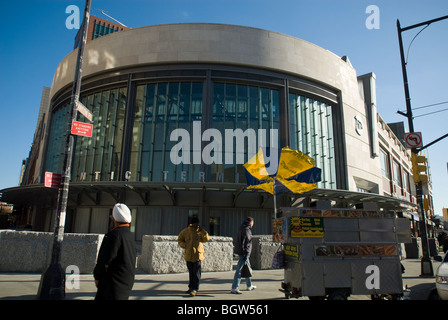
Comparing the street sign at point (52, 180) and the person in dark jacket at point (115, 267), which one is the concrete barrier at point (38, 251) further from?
the person in dark jacket at point (115, 267)

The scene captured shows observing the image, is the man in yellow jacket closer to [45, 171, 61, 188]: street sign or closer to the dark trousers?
the dark trousers

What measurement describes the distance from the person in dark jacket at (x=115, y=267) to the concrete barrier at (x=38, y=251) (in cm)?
591

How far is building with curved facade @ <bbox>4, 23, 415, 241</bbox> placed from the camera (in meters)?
19.5

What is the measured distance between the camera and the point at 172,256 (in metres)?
9.59

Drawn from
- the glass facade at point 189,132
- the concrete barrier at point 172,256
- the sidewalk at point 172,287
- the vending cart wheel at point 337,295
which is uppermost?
the glass facade at point 189,132

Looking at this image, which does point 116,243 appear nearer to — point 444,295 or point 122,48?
point 444,295

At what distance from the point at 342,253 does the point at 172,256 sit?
5.59m

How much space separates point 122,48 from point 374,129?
880 inches

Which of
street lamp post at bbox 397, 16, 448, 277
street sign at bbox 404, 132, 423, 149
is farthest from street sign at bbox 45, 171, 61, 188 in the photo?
street sign at bbox 404, 132, 423, 149

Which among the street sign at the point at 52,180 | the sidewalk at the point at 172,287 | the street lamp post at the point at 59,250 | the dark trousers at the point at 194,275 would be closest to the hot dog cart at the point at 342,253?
the sidewalk at the point at 172,287

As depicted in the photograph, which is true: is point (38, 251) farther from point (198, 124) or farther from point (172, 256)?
point (198, 124)

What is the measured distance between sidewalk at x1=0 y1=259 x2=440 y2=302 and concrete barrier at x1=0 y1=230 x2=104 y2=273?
412 mm

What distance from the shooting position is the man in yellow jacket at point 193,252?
6.67m

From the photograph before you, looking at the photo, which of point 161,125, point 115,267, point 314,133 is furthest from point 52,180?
point 314,133
